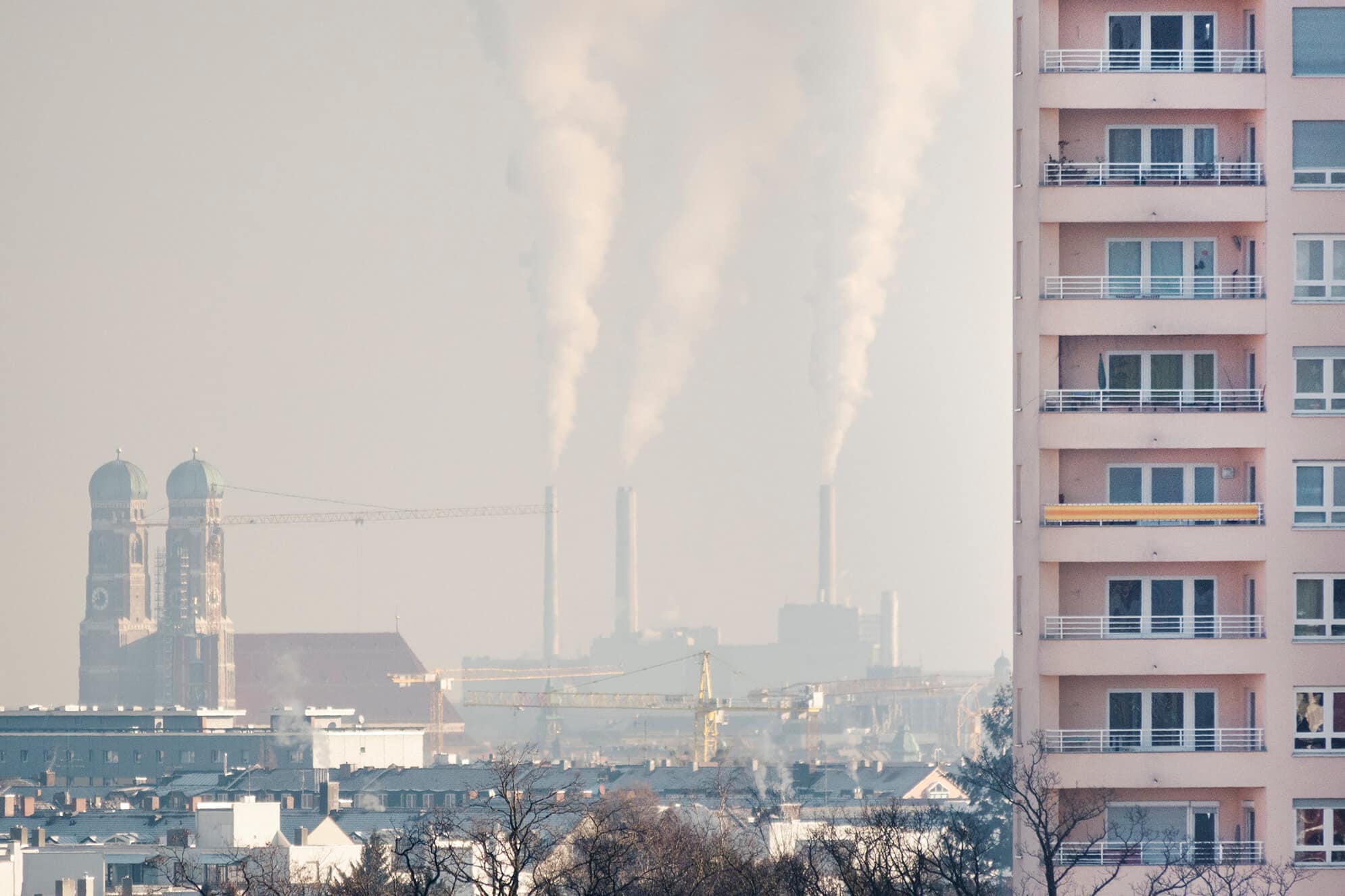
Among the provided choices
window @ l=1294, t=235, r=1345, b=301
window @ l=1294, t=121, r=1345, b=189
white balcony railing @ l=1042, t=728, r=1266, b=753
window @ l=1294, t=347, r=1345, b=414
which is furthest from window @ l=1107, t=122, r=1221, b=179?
white balcony railing @ l=1042, t=728, r=1266, b=753

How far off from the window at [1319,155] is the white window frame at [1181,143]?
66.1 inches

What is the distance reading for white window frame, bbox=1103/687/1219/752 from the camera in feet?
174

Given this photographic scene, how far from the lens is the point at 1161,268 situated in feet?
177

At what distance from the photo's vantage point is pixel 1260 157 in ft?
173

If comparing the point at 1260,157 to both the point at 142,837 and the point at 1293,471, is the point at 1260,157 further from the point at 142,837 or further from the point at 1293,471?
the point at 142,837

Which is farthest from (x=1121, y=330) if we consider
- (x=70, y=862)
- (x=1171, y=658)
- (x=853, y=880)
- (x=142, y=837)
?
(x=142, y=837)

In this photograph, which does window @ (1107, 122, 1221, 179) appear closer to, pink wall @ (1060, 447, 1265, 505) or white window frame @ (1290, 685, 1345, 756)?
pink wall @ (1060, 447, 1265, 505)

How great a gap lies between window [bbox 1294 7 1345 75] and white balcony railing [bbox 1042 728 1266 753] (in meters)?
12.7

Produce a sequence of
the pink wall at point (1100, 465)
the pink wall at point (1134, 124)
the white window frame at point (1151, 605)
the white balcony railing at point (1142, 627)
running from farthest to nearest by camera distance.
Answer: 1. the pink wall at point (1100, 465)
2. the pink wall at point (1134, 124)
3. the white window frame at point (1151, 605)
4. the white balcony railing at point (1142, 627)

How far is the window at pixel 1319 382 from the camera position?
5241cm

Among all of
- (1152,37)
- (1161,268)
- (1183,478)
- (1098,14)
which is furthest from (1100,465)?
(1098,14)

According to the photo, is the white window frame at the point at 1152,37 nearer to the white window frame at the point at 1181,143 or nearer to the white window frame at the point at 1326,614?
the white window frame at the point at 1181,143

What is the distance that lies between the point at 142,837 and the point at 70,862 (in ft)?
40.7

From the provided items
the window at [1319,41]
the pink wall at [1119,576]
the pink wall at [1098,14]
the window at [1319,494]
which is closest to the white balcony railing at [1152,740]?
the pink wall at [1119,576]
